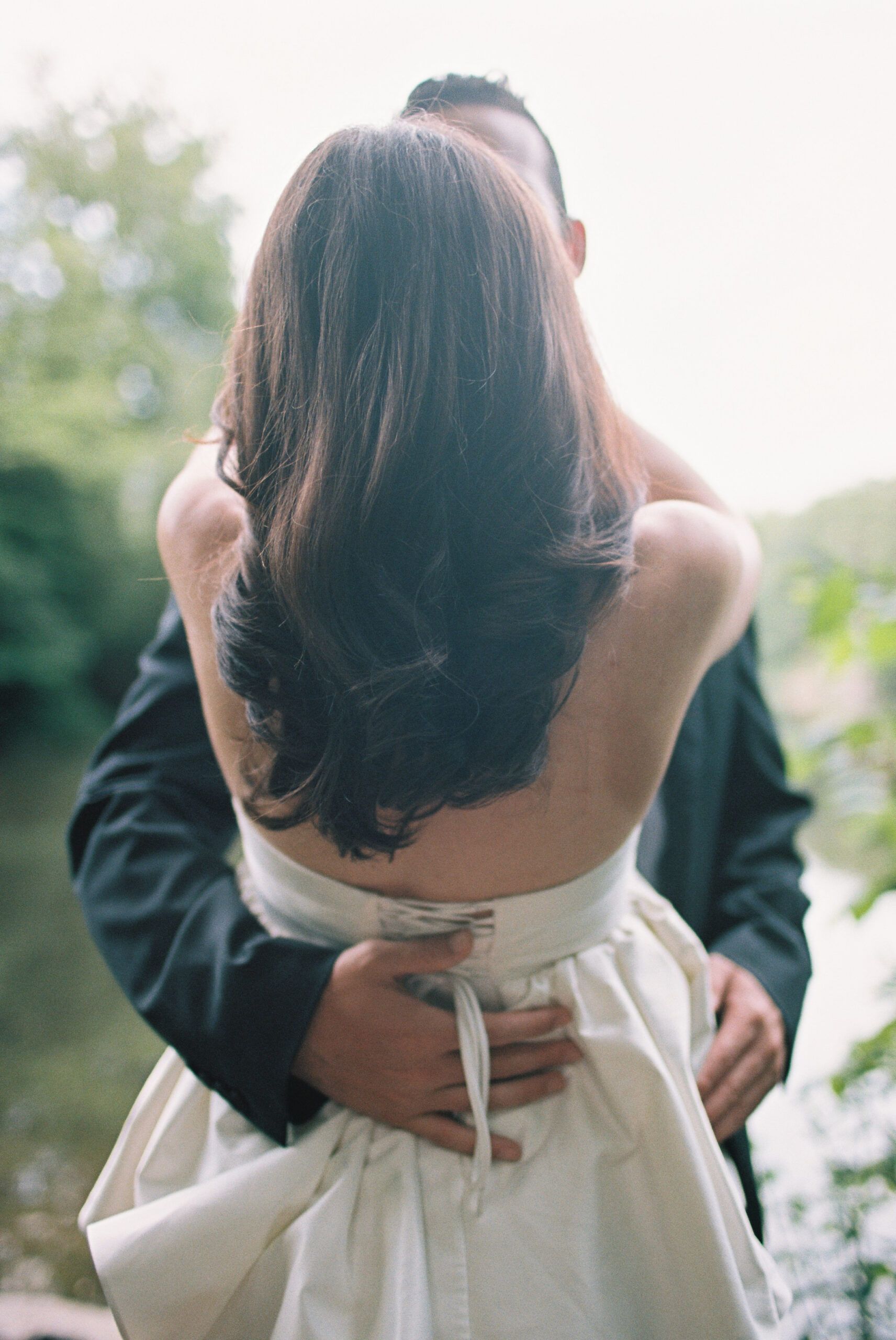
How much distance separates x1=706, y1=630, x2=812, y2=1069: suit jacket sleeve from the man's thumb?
0.40 m

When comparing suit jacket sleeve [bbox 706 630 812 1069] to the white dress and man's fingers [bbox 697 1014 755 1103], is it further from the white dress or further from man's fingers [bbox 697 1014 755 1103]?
the white dress

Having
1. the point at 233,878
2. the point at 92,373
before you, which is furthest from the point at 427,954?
the point at 92,373

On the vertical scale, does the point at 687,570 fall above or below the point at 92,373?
above

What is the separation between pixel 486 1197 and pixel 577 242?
862 mm

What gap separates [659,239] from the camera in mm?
1409

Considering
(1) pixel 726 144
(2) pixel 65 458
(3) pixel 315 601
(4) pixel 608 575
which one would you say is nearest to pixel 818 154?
(1) pixel 726 144

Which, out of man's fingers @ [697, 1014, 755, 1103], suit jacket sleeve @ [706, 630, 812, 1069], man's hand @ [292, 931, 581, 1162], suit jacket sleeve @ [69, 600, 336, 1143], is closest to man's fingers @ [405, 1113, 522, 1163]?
man's hand @ [292, 931, 581, 1162]

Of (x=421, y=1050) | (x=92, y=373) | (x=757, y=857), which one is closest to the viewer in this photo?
(x=421, y=1050)

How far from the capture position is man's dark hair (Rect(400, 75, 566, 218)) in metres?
0.82

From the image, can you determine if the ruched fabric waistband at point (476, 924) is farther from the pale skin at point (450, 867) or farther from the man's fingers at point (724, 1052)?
the man's fingers at point (724, 1052)

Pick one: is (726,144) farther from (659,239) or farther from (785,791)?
(785,791)

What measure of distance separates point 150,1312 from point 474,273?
2.56 ft

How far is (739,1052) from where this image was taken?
2.78ft

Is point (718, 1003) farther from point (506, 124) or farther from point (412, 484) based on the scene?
point (506, 124)
